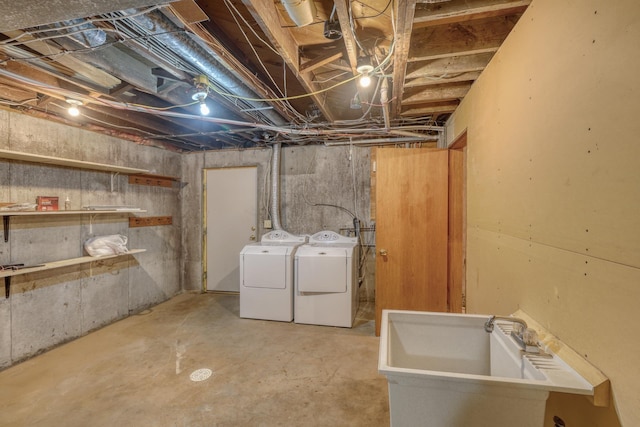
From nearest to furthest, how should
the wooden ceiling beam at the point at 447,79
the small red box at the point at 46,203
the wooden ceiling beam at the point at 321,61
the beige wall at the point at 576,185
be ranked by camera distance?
the beige wall at the point at 576,185
the wooden ceiling beam at the point at 321,61
the wooden ceiling beam at the point at 447,79
the small red box at the point at 46,203

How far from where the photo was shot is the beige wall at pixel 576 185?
76 centimetres

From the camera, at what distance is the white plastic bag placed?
3029 millimetres

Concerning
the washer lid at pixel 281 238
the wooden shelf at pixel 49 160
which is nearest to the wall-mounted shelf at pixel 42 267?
the wooden shelf at pixel 49 160

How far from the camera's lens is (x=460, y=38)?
5.70 feet

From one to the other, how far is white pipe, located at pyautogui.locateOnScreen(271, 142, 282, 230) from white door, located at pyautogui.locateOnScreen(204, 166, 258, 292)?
38cm

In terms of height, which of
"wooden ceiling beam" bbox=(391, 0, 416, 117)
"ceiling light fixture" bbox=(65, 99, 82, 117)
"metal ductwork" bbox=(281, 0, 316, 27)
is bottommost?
"ceiling light fixture" bbox=(65, 99, 82, 117)

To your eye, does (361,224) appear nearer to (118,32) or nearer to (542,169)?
(542,169)

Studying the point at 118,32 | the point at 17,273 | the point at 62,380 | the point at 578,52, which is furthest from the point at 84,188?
the point at 578,52

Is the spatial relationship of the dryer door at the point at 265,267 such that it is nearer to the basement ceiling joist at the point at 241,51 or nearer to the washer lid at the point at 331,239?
the washer lid at the point at 331,239

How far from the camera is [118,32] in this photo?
1495 mm

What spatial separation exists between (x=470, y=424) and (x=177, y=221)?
4.55m

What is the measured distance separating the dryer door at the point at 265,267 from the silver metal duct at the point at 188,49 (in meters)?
1.76

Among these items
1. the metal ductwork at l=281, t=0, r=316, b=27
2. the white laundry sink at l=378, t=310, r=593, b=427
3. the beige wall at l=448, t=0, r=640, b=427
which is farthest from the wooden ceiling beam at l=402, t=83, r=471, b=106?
the white laundry sink at l=378, t=310, r=593, b=427

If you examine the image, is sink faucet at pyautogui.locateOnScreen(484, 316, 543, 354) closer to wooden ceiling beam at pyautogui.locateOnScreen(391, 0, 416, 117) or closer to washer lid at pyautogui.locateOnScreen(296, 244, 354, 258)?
wooden ceiling beam at pyautogui.locateOnScreen(391, 0, 416, 117)
